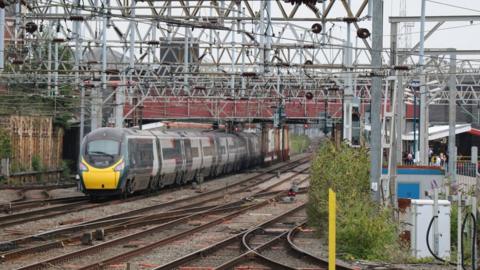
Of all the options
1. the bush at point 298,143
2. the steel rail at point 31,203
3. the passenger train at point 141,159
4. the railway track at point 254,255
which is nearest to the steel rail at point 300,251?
the railway track at point 254,255

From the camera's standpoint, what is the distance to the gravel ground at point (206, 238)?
17625 millimetres

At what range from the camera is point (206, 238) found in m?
21.8

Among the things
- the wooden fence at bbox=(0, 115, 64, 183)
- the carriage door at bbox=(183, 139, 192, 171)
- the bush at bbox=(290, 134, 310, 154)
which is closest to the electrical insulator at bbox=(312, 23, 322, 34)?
the carriage door at bbox=(183, 139, 192, 171)

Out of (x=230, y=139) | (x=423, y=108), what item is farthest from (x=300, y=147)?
(x=423, y=108)

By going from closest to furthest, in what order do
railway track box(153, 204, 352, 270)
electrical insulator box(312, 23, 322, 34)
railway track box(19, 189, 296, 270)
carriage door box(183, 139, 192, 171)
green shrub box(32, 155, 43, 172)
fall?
railway track box(153, 204, 352, 270) → railway track box(19, 189, 296, 270) → electrical insulator box(312, 23, 322, 34) → carriage door box(183, 139, 192, 171) → green shrub box(32, 155, 43, 172)

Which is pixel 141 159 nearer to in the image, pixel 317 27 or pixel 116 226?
pixel 317 27

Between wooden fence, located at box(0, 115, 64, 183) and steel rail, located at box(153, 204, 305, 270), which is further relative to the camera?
wooden fence, located at box(0, 115, 64, 183)

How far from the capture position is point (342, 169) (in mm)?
19938

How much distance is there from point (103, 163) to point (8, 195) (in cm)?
636

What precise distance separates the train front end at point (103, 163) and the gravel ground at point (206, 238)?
17.0 feet

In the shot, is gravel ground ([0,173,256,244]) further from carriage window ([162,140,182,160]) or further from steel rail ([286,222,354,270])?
steel rail ([286,222,354,270])

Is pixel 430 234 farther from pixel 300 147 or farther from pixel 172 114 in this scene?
pixel 300 147

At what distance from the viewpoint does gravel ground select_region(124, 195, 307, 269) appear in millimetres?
17625

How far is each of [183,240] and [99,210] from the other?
8423 mm
